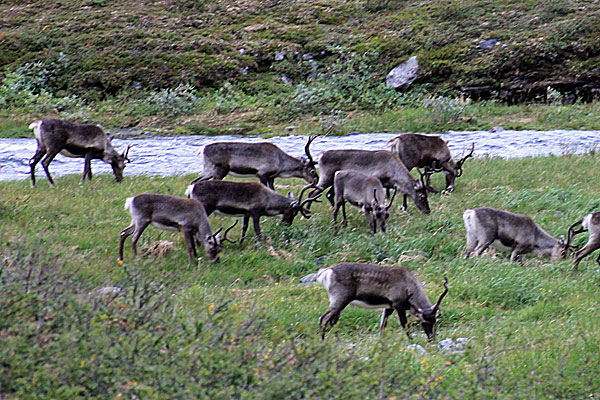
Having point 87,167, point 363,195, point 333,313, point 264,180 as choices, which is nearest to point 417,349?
point 333,313

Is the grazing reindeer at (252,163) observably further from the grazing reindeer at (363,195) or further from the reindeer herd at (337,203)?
the grazing reindeer at (363,195)

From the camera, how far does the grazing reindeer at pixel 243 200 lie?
12.0 m

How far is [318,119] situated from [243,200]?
39.0 feet

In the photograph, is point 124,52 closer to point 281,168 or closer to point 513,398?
point 281,168

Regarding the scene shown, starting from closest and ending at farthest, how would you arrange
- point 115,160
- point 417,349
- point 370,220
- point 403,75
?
point 417,349 → point 370,220 → point 115,160 → point 403,75

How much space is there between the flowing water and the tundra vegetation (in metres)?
2.32

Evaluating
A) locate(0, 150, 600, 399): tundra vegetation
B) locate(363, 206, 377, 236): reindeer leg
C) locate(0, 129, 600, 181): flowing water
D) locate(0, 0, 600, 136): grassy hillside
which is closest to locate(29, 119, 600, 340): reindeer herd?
locate(363, 206, 377, 236): reindeer leg

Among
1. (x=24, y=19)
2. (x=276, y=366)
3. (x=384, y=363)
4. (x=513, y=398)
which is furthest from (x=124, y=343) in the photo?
(x=24, y=19)

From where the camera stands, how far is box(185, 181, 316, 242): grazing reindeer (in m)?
12.0

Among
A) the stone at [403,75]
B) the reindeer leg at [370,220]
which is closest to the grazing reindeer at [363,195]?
the reindeer leg at [370,220]

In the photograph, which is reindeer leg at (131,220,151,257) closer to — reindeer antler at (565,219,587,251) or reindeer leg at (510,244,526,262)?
reindeer leg at (510,244,526,262)

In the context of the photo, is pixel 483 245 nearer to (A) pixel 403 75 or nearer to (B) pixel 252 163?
(B) pixel 252 163

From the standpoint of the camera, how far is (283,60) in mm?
28688

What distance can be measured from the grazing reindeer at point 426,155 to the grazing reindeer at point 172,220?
16.8 feet
